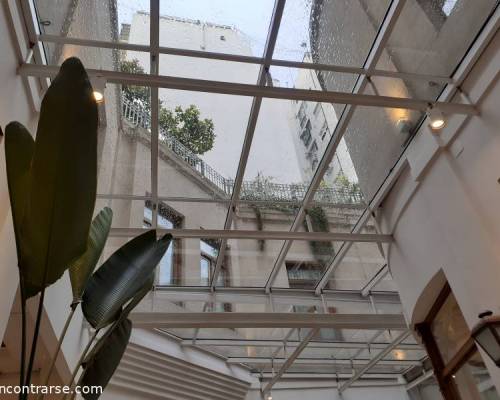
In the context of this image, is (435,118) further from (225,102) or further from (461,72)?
(225,102)

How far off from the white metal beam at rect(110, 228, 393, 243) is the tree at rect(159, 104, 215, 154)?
0.97 metres

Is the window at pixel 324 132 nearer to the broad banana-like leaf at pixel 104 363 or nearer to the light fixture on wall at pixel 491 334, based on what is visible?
the light fixture on wall at pixel 491 334

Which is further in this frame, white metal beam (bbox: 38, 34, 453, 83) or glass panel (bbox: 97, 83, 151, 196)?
glass panel (bbox: 97, 83, 151, 196)

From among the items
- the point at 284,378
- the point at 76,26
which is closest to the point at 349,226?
the point at 76,26

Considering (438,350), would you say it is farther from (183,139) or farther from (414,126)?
(183,139)

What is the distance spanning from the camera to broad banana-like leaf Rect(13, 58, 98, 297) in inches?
48.6

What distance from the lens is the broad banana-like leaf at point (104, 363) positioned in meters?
1.89

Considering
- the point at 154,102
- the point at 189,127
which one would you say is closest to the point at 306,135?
the point at 189,127

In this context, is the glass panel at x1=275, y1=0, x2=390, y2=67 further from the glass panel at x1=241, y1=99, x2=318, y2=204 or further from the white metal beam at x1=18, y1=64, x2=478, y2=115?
the glass panel at x1=241, y1=99, x2=318, y2=204

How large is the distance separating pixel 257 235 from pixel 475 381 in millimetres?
2662

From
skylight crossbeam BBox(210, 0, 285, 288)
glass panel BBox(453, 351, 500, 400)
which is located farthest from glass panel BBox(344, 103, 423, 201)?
glass panel BBox(453, 351, 500, 400)

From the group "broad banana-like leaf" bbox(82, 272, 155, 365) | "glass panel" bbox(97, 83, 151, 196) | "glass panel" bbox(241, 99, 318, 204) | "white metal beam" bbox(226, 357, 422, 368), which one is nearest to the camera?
"broad banana-like leaf" bbox(82, 272, 155, 365)

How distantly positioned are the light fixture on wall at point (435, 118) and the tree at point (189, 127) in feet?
7.17

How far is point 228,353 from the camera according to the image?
8.34 m
